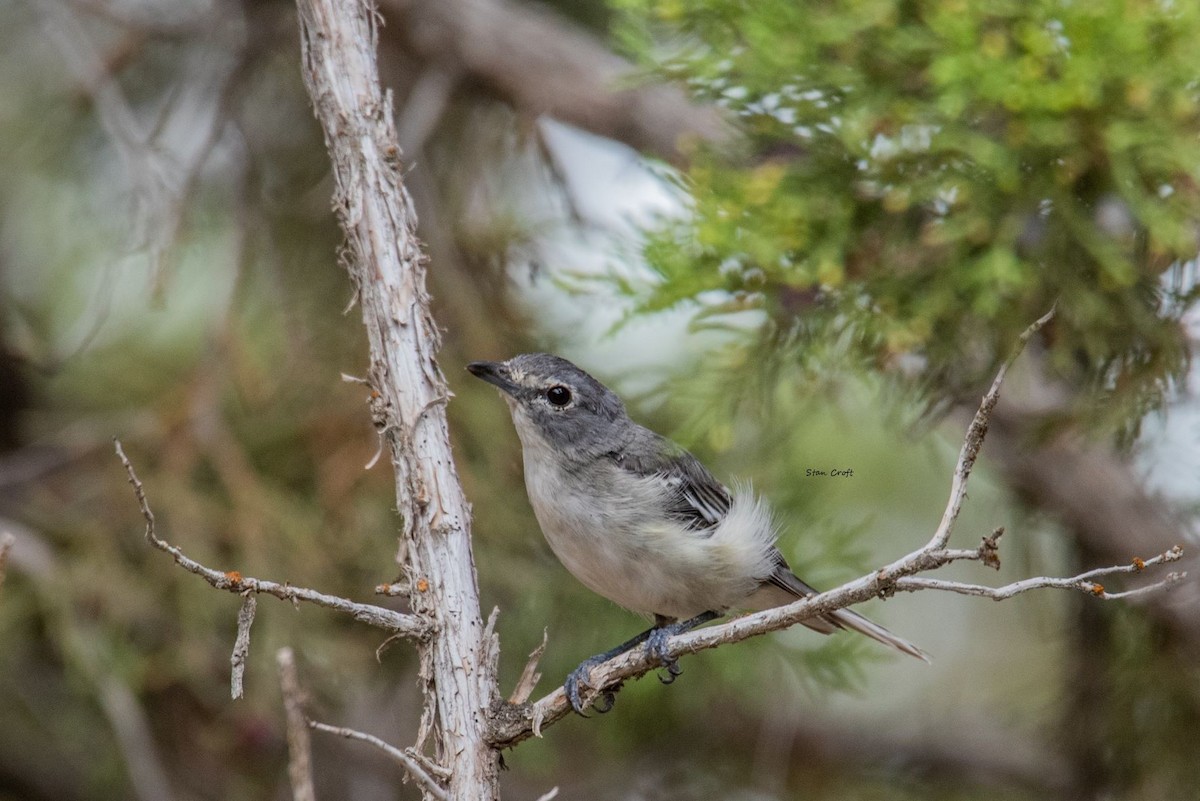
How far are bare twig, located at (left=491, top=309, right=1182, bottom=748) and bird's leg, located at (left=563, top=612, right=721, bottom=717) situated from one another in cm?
6

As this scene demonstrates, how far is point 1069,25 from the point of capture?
3156mm

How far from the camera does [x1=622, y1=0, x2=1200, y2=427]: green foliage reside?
3188 mm

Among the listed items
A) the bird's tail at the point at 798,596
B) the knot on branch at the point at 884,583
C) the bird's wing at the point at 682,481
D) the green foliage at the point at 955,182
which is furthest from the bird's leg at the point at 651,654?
the green foliage at the point at 955,182

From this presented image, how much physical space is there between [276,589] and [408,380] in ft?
1.80

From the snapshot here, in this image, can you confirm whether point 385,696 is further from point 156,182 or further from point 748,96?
→ point 748,96

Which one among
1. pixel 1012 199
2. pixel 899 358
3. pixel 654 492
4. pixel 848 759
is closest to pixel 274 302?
pixel 654 492

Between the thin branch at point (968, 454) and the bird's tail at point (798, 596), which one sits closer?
the thin branch at point (968, 454)

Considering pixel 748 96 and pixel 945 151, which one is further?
pixel 748 96

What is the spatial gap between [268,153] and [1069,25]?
3743 millimetres

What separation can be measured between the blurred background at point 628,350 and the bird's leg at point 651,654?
577 mm

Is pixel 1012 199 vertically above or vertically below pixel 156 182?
above

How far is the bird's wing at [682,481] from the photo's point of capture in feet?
12.1

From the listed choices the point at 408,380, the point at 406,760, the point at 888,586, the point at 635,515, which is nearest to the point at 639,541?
the point at 635,515

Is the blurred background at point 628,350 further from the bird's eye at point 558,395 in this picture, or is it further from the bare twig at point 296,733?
the bare twig at point 296,733
